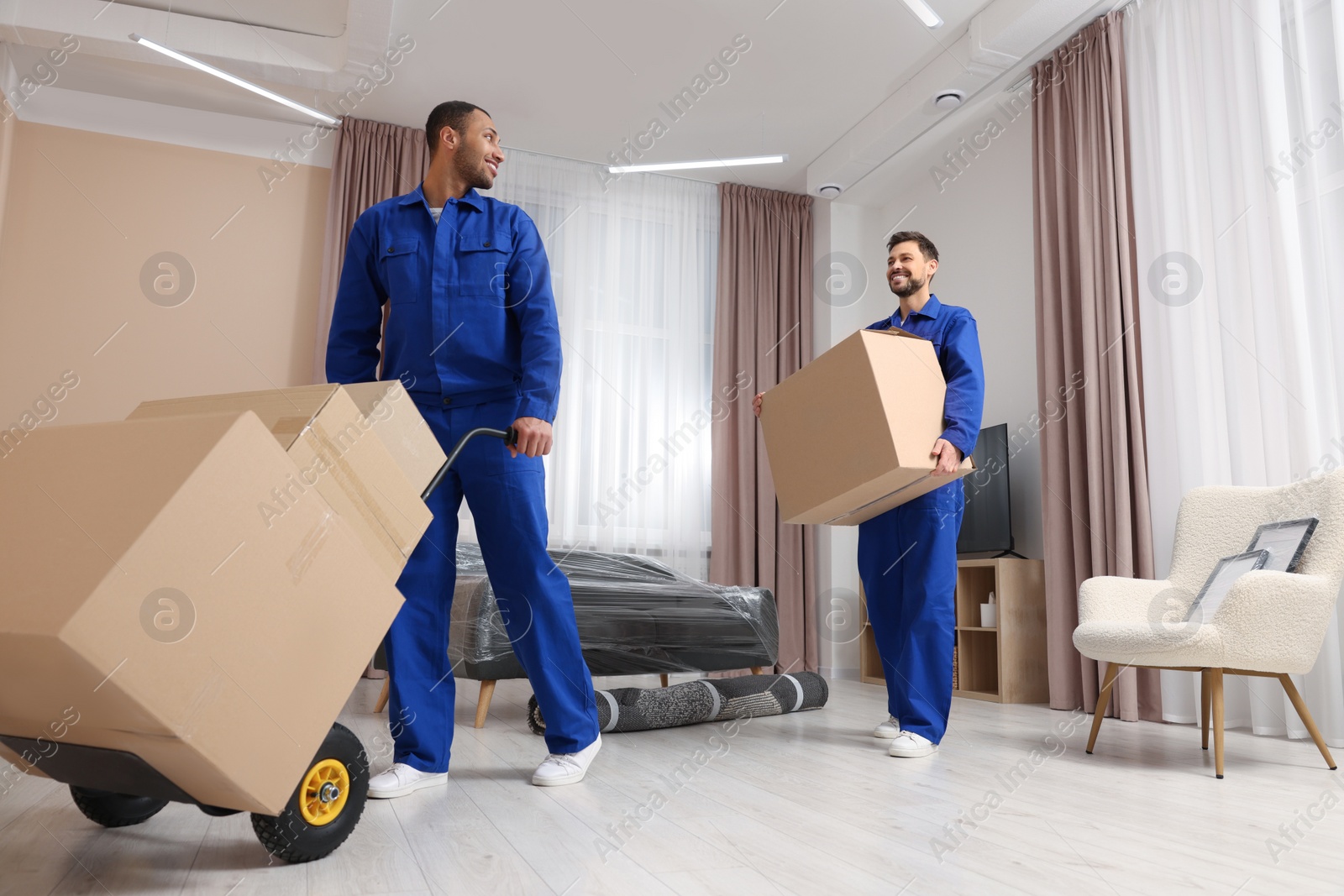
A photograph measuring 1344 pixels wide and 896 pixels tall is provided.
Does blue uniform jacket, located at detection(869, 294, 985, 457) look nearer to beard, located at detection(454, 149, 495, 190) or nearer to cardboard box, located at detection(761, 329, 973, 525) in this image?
cardboard box, located at detection(761, 329, 973, 525)

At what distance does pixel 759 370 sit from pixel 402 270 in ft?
12.0

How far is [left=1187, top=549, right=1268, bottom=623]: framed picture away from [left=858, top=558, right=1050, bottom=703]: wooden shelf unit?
1.26 meters

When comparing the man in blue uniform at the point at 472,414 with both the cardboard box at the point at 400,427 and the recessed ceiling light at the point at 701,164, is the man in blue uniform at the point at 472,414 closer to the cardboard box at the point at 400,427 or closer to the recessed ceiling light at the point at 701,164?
the cardboard box at the point at 400,427

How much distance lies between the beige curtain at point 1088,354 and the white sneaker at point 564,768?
7.24 ft

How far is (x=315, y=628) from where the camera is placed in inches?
43.3

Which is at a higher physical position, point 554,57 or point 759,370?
point 554,57

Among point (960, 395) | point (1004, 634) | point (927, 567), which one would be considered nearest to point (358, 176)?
point (960, 395)

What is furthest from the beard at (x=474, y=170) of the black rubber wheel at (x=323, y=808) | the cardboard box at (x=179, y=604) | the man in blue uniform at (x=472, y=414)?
the black rubber wheel at (x=323, y=808)

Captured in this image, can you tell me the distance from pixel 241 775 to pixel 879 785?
129cm

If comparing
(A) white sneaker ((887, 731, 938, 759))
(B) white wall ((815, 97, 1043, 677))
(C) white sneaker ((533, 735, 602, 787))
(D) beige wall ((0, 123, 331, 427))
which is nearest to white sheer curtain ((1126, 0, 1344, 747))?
(B) white wall ((815, 97, 1043, 677))

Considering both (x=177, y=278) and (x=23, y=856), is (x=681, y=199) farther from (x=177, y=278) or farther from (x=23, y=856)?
(x=23, y=856)

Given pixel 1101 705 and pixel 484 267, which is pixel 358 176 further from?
pixel 1101 705

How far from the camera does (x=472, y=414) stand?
72.1 inches

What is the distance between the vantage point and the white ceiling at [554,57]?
385 centimetres
